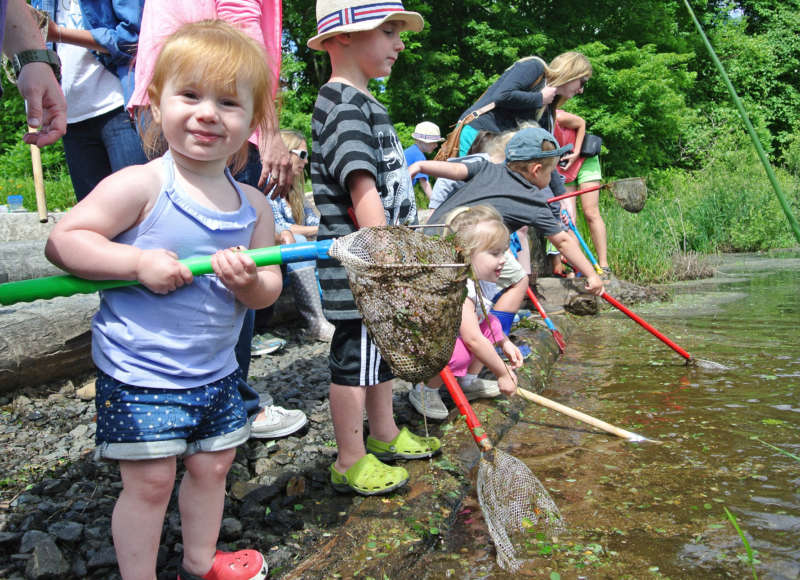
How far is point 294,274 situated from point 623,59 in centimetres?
1608

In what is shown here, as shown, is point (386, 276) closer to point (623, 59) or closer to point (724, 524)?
point (724, 524)

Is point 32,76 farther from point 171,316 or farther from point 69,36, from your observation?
point 171,316

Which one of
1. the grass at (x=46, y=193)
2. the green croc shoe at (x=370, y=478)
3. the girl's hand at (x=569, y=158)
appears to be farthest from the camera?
the grass at (x=46, y=193)

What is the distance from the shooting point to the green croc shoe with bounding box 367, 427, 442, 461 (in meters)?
2.55

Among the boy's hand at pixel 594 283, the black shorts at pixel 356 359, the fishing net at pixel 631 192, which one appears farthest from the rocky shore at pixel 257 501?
the fishing net at pixel 631 192

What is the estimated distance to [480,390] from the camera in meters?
3.41

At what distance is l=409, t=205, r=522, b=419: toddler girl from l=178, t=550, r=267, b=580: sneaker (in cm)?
122

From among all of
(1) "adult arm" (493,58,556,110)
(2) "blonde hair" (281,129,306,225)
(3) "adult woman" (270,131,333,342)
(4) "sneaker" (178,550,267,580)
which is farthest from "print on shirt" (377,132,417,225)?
(1) "adult arm" (493,58,556,110)

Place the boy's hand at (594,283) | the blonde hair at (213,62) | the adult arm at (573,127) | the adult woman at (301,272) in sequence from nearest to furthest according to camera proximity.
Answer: the blonde hair at (213,62) → the boy's hand at (594,283) → the adult woman at (301,272) → the adult arm at (573,127)

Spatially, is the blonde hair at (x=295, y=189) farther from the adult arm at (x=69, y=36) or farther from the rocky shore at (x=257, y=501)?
the adult arm at (x=69, y=36)

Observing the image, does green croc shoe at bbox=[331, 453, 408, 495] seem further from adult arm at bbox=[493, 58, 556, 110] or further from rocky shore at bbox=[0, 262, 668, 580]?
adult arm at bbox=[493, 58, 556, 110]

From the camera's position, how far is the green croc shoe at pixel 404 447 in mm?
2549

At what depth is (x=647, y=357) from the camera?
4.50 meters

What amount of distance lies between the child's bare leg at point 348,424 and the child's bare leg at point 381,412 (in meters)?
0.21
